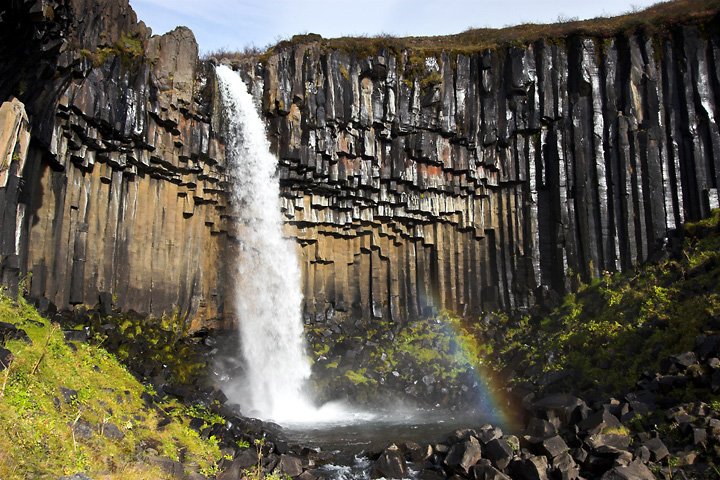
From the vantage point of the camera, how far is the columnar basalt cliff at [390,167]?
17297mm

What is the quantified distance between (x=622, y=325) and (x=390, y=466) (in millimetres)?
9585

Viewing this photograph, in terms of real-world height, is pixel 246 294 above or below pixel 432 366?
above

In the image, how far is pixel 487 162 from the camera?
23.2 meters

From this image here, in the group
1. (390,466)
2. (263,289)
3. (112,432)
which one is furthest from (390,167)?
(112,432)

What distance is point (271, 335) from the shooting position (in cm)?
2133

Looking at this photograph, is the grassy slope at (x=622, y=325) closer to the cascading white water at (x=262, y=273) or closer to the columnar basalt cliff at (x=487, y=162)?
the columnar basalt cliff at (x=487, y=162)

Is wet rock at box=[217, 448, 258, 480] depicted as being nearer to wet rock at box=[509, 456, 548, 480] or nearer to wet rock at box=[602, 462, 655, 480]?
wet rock at box=[509, 456, 548, 480]

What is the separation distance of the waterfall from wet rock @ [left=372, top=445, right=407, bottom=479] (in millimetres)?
9072

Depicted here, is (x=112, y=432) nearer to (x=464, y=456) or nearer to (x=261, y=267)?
(x=464, y=456)

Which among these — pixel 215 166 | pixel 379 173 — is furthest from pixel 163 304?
pixel 379 173

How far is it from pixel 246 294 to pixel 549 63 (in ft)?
48.1

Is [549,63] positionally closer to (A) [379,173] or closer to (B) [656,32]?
(B) [656,32]

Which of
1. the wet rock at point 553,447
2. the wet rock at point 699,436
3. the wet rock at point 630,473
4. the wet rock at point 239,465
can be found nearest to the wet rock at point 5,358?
the wet rock at point 239,465

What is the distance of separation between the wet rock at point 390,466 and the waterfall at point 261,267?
907cm
